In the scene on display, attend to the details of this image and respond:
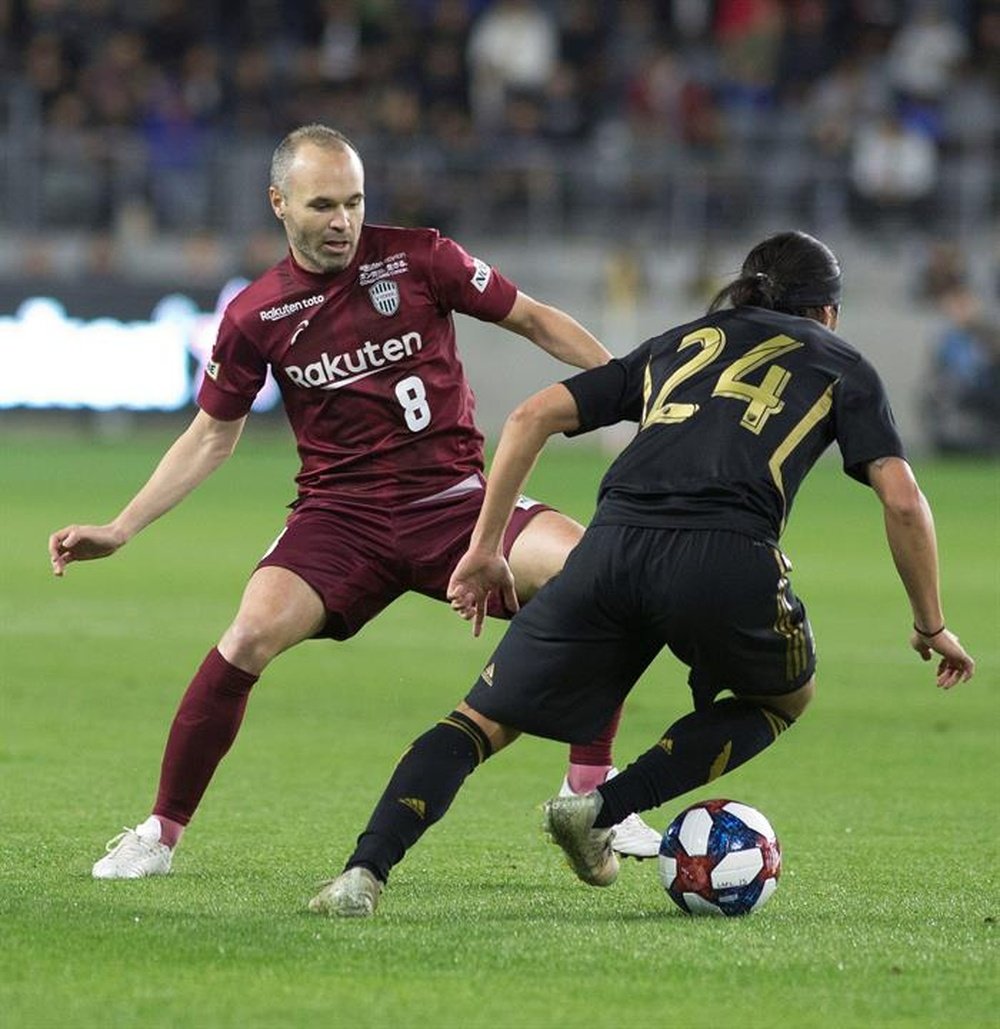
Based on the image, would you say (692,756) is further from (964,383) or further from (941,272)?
(941,272)

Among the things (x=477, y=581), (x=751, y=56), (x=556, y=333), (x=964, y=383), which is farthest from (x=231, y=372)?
(x=751, y=56)

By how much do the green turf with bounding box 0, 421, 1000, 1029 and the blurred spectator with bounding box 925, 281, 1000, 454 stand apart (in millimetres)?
10580

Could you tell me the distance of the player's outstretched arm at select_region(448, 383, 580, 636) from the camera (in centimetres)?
555

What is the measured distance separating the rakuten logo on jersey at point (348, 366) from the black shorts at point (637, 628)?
1265 mm

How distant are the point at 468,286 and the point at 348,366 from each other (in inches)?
16.8

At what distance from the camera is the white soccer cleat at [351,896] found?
5.55 metres

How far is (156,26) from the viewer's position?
2798 cm

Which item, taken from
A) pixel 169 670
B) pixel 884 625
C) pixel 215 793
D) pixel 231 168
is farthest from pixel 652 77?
pixel 215 793

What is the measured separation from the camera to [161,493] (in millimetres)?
6730

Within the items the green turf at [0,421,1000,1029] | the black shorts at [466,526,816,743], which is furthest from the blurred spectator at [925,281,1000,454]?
the black shorts at [466,526,816,743]

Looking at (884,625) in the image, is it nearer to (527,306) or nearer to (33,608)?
(33,608)

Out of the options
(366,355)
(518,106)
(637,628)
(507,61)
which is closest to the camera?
(637,628)

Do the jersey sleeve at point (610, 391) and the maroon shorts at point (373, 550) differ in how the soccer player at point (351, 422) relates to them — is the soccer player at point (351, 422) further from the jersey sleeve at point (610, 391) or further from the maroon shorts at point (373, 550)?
the jersey sleeve at point (610, 391)

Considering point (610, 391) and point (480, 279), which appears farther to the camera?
point (480, 279)
